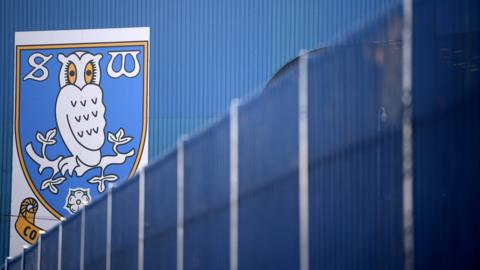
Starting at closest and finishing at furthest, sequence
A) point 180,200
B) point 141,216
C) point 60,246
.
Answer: point 180,200 < point 141,216 < point 60,246

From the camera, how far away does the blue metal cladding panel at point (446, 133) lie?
15.4ft

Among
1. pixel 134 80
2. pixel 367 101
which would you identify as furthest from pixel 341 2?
pixel 367 101

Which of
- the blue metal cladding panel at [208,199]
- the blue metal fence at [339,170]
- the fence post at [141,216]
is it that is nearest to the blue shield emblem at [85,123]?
the fence post at [141,216]

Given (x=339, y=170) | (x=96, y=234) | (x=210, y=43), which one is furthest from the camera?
(x=210, y=43)

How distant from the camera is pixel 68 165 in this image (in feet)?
63.4

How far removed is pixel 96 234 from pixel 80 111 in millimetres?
9177

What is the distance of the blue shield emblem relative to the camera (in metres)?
19.1

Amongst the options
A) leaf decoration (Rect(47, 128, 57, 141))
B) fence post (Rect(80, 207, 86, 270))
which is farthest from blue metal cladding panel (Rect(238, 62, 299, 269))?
leaf decoration (Rect(47, 128, 57, 141))

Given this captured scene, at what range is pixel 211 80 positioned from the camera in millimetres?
18875

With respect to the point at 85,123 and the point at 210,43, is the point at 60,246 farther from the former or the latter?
the point at 210,43

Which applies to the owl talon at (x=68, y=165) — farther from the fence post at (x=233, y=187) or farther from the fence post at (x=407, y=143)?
the fence post at (x=407, y=143)

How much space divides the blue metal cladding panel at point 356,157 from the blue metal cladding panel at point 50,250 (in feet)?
22.3

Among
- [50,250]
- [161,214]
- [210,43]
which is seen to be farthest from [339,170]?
[210,43]

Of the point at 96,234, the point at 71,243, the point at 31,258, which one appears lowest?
the point at 31,258
